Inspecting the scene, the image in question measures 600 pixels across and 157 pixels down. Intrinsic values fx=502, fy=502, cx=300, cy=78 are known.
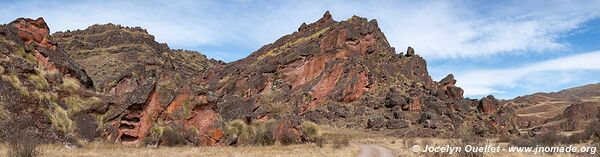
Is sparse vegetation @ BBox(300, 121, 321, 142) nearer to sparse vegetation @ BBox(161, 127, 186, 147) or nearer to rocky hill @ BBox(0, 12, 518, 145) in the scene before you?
rocky hill @ BBox(0, 12, 518, 145)

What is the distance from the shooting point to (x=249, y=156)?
23.1m

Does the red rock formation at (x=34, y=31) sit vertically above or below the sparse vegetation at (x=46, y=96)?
above

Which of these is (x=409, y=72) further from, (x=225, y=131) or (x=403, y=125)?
(x=225, y=131)

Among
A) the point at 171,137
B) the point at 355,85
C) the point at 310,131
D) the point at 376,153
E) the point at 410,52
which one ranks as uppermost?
the point at 410,52

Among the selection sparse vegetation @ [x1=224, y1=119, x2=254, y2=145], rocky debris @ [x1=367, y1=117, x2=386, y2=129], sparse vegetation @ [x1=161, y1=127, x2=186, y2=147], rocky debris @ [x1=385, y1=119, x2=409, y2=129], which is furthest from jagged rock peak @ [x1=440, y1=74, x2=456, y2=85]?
sparse vegetation @ [x1=161, y1=127, x2=186, y2=147]

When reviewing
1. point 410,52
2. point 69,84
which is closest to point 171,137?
point 69,84

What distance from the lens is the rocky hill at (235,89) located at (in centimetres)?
2845

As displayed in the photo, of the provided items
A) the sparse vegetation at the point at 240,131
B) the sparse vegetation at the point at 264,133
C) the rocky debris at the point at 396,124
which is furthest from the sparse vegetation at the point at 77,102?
the rocky debris at the point at 396,124

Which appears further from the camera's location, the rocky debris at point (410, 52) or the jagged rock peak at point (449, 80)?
the rocky debris at point (410, 52)

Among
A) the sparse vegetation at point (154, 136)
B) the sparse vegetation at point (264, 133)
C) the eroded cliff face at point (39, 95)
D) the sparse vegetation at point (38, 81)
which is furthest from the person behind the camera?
the sparse vegetation at point (264, 133)

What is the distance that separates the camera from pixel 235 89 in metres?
86.2

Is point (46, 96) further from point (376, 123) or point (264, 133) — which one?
point (376, 123)

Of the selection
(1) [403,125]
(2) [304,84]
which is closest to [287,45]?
(2) [304,84]

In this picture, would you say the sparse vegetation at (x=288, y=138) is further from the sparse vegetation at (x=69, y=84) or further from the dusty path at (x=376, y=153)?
the sparse vegetation at (x=69, y=84)
